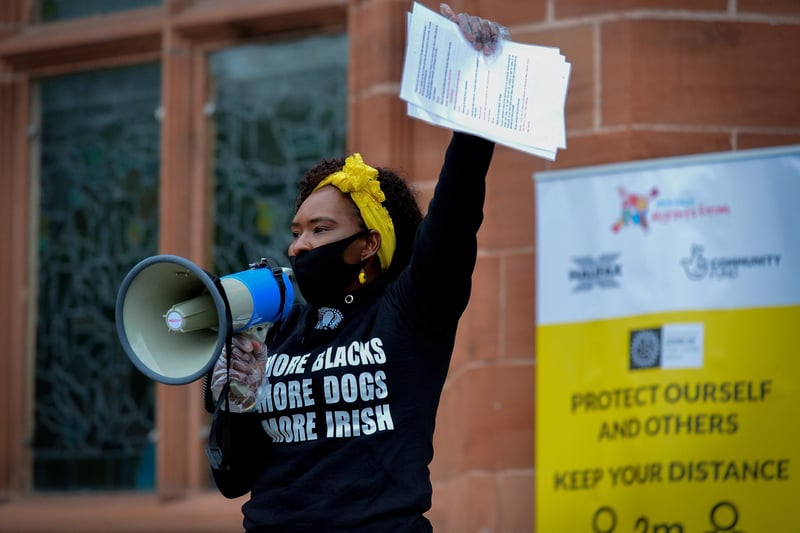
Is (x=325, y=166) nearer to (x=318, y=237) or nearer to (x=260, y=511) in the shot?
(x=318, y=237)

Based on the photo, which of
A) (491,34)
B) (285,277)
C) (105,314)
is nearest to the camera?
(491,34)

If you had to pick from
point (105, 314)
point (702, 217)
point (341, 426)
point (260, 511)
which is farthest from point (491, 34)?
point (105, 314)

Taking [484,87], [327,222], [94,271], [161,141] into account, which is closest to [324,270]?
[327,222]

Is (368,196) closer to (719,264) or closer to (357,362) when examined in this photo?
(357,362)

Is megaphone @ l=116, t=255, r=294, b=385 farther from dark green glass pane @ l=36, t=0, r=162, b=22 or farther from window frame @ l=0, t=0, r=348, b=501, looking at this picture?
dark green glass pane @ l=36, t=0, r=162, b=22

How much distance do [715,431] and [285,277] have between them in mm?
1812

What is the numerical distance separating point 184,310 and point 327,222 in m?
0.37

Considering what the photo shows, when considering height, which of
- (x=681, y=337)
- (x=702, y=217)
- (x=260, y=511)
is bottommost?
(x=260, y=511)

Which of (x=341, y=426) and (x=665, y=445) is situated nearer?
(x=341, y=426)

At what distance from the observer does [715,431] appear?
464cm

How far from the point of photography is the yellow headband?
11.1 feet

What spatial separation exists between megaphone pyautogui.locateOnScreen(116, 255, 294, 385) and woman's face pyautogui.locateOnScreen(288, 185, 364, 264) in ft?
0.30

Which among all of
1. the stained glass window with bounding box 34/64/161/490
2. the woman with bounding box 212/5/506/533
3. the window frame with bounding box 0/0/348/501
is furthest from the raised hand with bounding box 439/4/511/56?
the stained glass window with bounding box 34/64/161/490

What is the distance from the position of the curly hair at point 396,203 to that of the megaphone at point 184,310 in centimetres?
23
